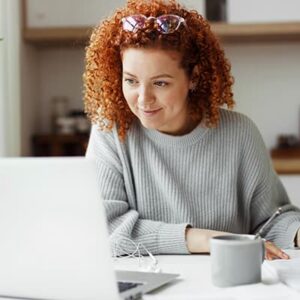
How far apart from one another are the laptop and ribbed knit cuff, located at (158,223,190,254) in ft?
1.38

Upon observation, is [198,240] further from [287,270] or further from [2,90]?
[2,90]

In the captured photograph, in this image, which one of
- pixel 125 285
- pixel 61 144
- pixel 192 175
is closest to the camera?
pixel 125 285

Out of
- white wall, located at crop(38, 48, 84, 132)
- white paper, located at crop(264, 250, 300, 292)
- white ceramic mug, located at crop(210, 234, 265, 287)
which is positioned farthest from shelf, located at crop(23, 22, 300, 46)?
white ceramic mug, located at crop(210, 234, 265, 287)

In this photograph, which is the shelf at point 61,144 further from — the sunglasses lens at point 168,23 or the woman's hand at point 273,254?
the woman's hand at point 273,254

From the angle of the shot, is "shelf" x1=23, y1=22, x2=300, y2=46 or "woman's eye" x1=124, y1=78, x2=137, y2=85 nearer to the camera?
"woman's eye" x1=124, y1=78, x2=137, y2=85

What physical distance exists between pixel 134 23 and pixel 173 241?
0.49 meters

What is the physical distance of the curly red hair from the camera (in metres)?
1.54

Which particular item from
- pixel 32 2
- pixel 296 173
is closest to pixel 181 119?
pixel 296 173

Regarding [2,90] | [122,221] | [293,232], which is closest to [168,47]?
[122,221]

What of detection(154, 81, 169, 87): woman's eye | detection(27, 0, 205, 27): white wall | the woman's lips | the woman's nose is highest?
detection(27, 0, 205, 27): white wall

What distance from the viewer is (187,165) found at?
5.23ft

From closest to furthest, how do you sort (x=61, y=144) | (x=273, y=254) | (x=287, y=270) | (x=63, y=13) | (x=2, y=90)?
1. (x=287, y=270)
2. (x=273, y=254)
3. (x=2, y=90)
4. (x=63, y=13)
5. (x=61, y=144)

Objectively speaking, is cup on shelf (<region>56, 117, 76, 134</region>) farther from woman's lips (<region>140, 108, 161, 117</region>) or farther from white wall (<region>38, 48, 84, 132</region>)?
woman's lips (<region>140, 108, 161, 117</region>)

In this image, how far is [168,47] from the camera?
4.90ft
